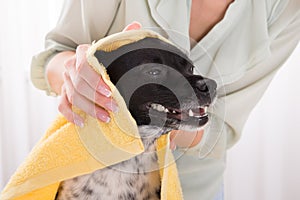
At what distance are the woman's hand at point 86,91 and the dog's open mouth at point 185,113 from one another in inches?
2.0

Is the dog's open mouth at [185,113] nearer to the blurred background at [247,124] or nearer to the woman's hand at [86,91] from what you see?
the woman's hand at [86,91]

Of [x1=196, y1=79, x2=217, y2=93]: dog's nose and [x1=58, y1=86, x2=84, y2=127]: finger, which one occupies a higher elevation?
[x1=196, y1=79, x2=217, y2=93]: dog's nose

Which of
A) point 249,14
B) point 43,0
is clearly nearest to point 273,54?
point 249,14

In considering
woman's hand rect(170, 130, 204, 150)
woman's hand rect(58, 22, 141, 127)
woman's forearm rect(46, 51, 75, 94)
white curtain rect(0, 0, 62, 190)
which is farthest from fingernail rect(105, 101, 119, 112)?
white curtain rect(0, 0, 62, 190)

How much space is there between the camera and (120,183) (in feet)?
2.28

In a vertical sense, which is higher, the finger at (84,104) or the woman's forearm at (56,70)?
the finger at (84,104)

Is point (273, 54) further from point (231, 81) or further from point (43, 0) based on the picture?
point (43, 0)

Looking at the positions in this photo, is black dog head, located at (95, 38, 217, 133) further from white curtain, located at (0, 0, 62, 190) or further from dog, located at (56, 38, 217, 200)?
white curtain, located at (0, 0, 62, 190)

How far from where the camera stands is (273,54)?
92cm

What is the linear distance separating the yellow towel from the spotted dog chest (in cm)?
2

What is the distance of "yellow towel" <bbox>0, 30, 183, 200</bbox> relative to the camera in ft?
1.84

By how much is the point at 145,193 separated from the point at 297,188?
1110mm

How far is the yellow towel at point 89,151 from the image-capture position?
56cm

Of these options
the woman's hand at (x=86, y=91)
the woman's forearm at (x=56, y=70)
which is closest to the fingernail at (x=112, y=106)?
the woman's hand at (x=86, y=91)
